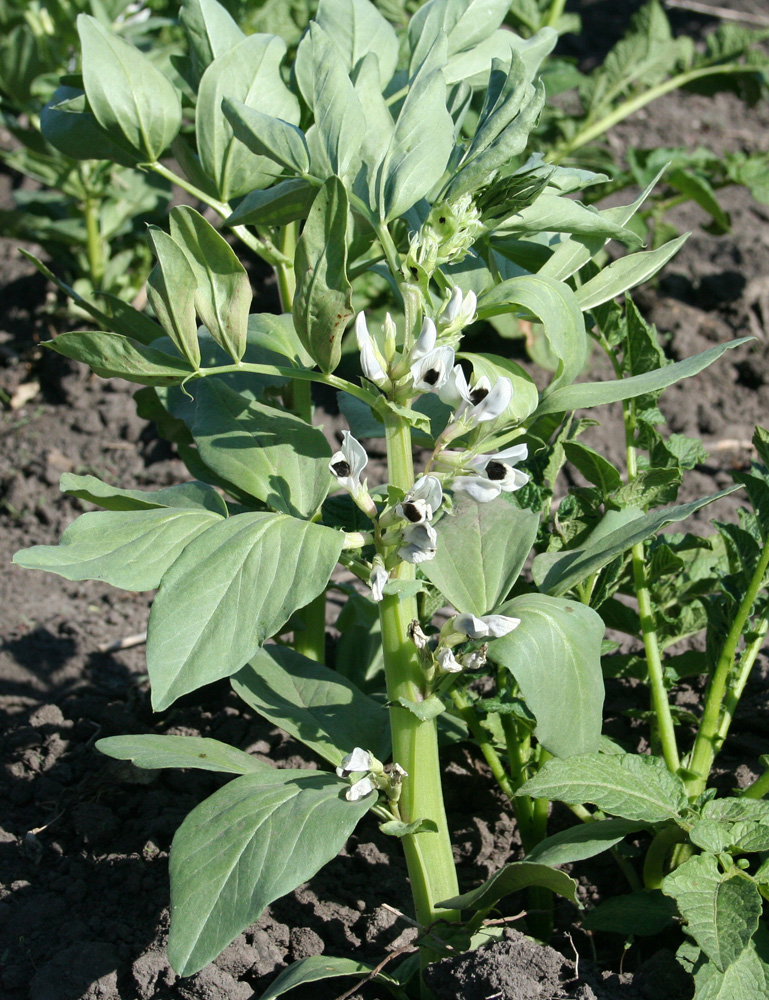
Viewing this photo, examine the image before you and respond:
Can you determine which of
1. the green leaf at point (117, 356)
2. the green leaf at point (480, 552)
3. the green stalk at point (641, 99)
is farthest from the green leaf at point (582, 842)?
the green stalk at point (641, 99)

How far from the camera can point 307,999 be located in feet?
5.49

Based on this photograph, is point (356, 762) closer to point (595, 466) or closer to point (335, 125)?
point (595, 466)

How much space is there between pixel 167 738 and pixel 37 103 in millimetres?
3512

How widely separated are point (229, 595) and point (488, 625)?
0.38 meters

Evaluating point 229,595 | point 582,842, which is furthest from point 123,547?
point 582,842

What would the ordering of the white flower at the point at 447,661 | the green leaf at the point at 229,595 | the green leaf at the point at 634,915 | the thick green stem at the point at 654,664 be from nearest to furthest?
the green leaf at the point at 229,595 < the white flower at the point at 447,661 < the green leaf at the point at 634,915 < the thick green stem at the point at 654,664

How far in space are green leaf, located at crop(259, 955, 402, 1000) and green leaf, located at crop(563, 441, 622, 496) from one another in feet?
3.16

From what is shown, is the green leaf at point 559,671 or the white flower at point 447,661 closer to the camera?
the green leaf at point 559,671

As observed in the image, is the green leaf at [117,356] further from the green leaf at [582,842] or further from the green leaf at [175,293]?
the green leaf at [582,842]

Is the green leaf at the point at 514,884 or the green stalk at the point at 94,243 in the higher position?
the green leaf at the point at 514,884

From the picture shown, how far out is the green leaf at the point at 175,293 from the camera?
56.6 inches

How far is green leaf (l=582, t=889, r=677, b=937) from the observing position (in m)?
1.62

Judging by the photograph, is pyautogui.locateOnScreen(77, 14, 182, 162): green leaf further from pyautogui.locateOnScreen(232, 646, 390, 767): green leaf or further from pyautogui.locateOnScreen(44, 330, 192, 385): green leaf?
pyautogui.locateOnScreen(232, 646, 390, 767): green leaf

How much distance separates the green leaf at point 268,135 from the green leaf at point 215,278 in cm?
15
